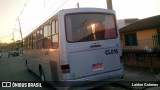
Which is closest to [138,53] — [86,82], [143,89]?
[143,89]

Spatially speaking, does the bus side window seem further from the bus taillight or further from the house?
the house

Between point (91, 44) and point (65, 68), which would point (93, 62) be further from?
point (65, 68)

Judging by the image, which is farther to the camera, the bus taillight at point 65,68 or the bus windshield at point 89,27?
the bus windshield at point 89,27

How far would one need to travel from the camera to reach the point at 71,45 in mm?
7094

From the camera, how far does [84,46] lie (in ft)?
23.9

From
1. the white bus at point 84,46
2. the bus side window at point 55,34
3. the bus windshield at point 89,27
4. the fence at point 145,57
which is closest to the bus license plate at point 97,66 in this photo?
the white bus at point 84,46

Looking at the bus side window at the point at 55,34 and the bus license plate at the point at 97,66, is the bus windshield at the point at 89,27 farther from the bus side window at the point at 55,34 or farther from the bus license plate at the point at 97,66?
the bus license plate at the point at 97,66

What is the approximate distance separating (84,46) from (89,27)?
0.77 m

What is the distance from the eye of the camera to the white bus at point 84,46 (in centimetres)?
703

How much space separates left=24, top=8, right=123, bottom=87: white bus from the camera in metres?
7.03

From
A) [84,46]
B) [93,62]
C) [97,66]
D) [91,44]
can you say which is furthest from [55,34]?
[97,66]

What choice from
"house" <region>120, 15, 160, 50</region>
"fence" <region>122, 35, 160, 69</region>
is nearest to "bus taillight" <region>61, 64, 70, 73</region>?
"fence" <region>122, 35, 160, 69</region>

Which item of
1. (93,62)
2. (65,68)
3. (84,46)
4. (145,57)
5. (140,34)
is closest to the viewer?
(65,68)

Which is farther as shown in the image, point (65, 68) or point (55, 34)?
point (55, 34)
